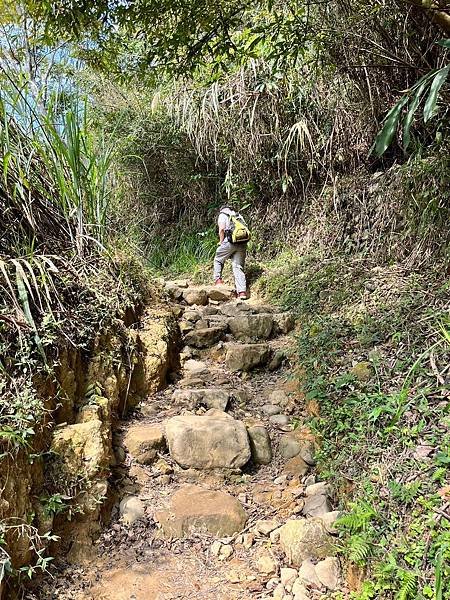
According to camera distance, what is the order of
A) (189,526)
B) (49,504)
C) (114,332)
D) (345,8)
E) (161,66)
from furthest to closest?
1. (345,8)
2. (161,66)
3. (114,332)
4. (189,526)
5. (49,504)

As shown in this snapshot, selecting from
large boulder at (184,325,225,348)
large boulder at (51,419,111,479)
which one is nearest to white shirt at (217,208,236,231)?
large boulder at (184,325,225,348)

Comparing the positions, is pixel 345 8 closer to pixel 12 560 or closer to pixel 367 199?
pixel 367 199

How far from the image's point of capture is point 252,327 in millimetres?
3482

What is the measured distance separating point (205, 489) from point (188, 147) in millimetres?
5121


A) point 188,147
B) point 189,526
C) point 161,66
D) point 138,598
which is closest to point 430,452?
point 189,526

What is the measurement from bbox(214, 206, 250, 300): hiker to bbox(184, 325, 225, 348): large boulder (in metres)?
1.21

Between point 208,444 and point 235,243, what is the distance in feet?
9.25

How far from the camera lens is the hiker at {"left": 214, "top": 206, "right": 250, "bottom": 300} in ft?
14.9

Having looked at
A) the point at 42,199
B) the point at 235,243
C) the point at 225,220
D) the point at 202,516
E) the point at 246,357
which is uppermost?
the point at 42,199

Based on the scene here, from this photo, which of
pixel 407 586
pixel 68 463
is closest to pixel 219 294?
pixel 68 463

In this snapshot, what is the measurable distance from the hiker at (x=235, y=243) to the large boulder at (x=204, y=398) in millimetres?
1997

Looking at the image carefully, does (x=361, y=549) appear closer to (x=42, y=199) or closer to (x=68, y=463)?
(x=68, y=463)

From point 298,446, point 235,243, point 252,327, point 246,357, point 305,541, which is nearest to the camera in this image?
point 305,541

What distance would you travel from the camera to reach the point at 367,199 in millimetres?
3945
